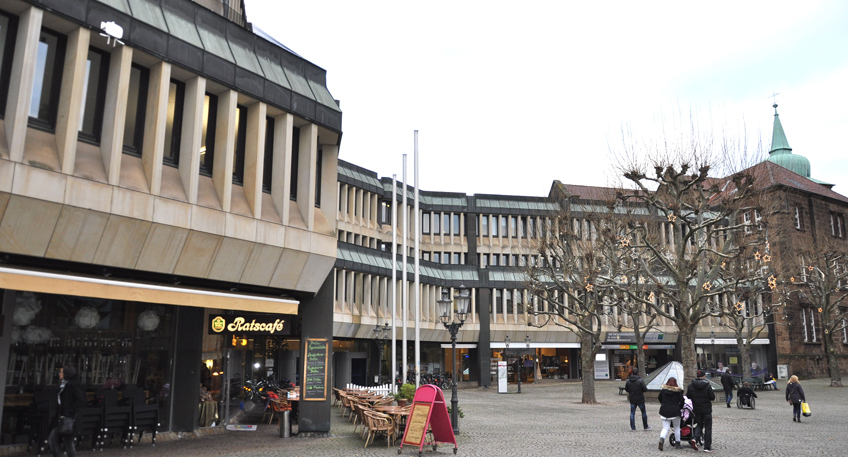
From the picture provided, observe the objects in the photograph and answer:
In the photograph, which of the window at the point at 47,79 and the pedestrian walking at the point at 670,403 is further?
the pedestrian walking at the point at 670,403

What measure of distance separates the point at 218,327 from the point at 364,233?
3193cm

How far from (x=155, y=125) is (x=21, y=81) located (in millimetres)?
2362

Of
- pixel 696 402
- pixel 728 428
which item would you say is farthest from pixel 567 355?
pixel 696 402

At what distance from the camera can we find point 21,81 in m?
10.0

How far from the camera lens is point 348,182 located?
149ft

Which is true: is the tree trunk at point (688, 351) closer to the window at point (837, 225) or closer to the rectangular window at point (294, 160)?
the rectangular window at point (294, 160)

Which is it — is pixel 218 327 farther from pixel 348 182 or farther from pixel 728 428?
pixel 348 182

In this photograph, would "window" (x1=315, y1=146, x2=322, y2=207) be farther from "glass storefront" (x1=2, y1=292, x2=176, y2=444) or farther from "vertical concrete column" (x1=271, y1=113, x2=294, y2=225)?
"glass storefront" (x1=2, y1=292, x2=176, y2=444)

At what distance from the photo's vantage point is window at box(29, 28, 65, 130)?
1083 cm

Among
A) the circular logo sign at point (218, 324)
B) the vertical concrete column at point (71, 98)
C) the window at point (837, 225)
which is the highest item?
the window at point (837, 225)

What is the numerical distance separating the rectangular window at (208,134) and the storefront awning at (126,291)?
276cm

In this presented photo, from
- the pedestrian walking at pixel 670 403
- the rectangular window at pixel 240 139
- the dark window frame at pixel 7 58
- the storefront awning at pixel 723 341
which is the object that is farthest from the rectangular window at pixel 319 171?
the storefront awning at pixel 723 341

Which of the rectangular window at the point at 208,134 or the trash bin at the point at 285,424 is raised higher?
the rectangular window at the point at 208,134

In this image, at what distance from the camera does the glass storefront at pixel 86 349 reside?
12.6 m
